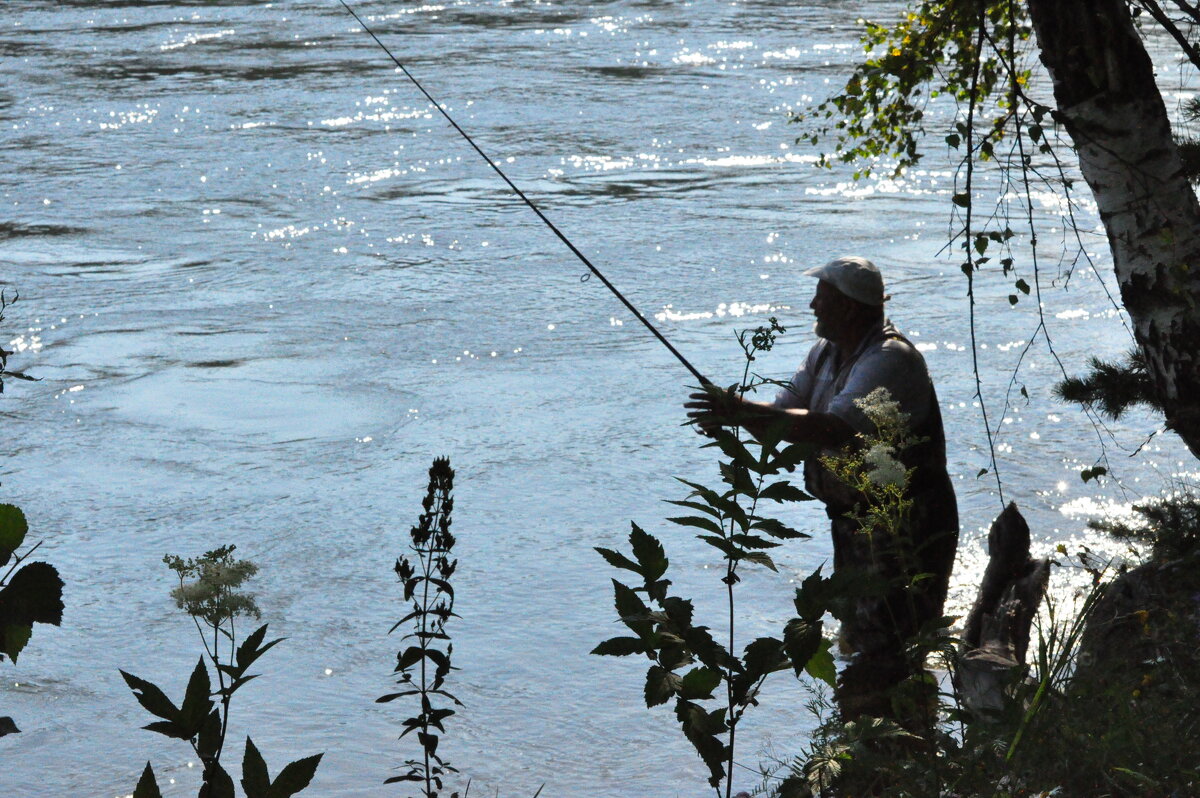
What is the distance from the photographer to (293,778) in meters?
1.83

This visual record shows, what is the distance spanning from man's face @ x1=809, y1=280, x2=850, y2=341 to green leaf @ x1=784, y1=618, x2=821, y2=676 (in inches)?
81.1

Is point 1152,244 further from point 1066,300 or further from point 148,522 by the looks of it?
point 1066,300

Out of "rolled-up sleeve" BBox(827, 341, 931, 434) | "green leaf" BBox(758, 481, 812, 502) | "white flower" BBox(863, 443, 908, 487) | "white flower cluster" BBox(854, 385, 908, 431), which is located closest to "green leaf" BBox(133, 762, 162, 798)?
"green leaf" BBox(758, 481, 812, 502)

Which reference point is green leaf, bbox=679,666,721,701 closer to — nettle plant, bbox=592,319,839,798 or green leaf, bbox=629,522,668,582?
nettle plant, bbox=592,319,839,798

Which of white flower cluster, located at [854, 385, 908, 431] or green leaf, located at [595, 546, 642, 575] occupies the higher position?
white flower cluster, located at [854, 385, 908, 431]

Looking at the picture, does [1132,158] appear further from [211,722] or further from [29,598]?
[29,598]

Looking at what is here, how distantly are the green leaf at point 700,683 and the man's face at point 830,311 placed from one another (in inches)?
85.2

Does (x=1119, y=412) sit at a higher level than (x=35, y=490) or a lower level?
higher

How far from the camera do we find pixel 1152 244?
414cm

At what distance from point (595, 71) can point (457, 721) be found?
55.7 feet

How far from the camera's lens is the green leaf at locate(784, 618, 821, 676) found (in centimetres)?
247

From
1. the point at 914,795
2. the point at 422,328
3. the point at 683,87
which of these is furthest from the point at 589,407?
the point at 683,87

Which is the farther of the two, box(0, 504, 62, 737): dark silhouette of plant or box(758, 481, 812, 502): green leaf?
box(758, 481, 812, 502): green leaf

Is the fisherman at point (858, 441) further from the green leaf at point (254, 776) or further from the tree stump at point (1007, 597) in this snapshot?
the green leaf at point (254, 776)
